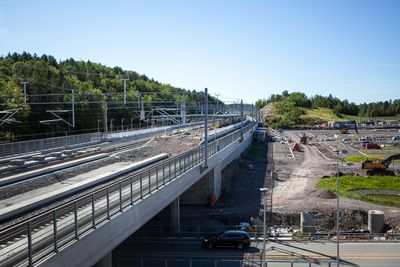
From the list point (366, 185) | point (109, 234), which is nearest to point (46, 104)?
point (366, 185)

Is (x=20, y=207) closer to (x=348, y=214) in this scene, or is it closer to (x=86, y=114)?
(x=348, y=214)

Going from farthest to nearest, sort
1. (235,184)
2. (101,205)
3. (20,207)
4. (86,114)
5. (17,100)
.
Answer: (86,114) → (17,100) → (235,184) → (101,205) → (20,207)

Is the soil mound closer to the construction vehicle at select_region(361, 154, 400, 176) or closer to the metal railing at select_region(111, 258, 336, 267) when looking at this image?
the construction vehicle at select_region(361, 154, 400, 176)

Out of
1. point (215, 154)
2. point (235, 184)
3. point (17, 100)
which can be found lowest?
point (235, 184)

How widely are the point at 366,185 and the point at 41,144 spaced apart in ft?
112

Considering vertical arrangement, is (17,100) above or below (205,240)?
above

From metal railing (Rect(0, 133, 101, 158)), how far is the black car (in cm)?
1646

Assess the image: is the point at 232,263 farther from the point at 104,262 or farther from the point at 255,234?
the point at 104,262

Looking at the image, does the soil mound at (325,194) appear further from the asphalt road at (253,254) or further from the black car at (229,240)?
the black car at (229,240)

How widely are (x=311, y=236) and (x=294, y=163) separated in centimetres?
4039

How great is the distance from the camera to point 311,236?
82.9ft

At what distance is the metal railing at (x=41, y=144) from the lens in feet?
99.7

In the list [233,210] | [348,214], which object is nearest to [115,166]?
[233,210]

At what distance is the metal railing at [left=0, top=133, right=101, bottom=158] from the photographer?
99.7 ft
